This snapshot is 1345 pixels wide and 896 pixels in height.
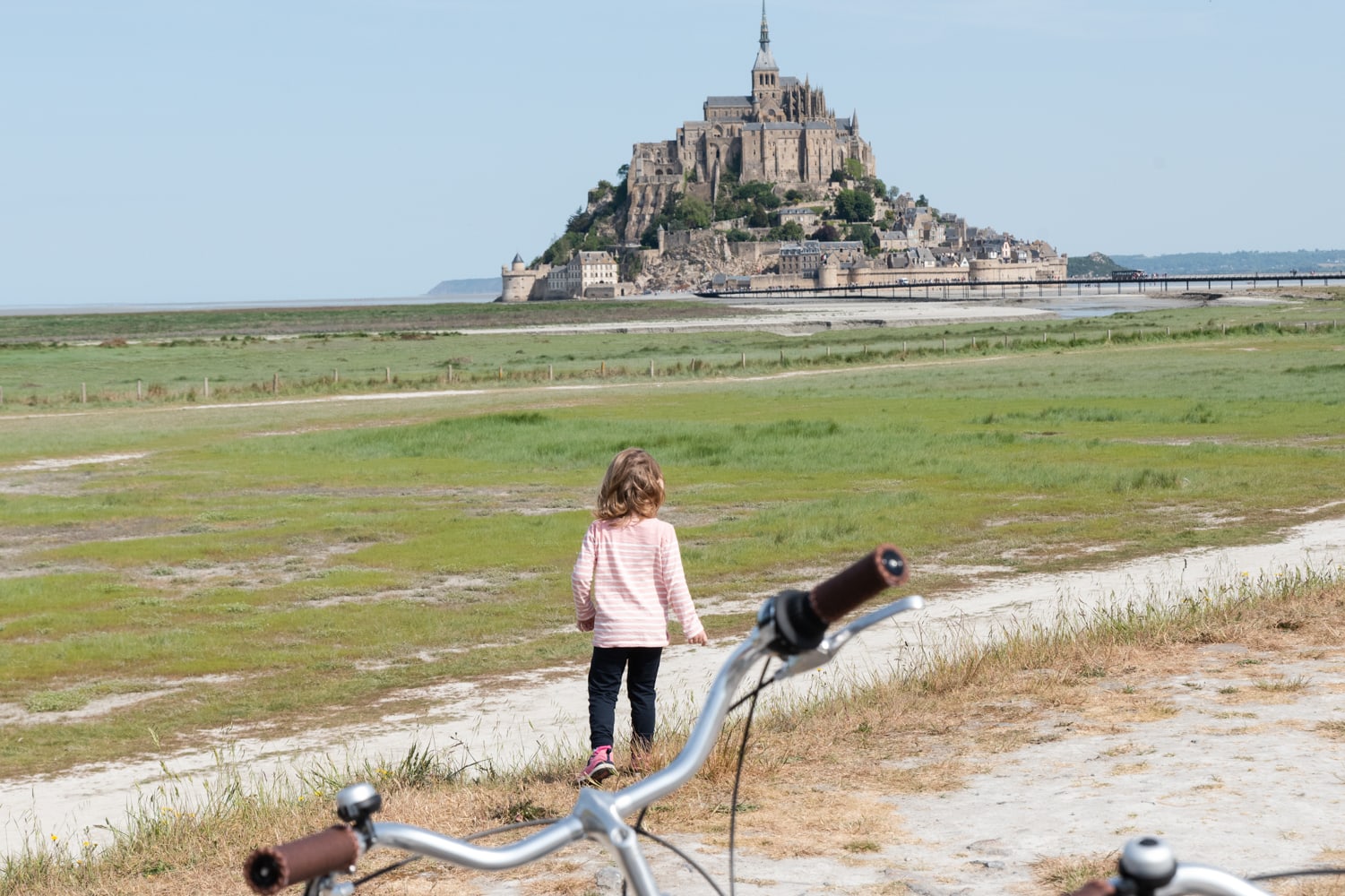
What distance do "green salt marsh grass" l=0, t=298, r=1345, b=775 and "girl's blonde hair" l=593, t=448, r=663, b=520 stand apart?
3.08 meters

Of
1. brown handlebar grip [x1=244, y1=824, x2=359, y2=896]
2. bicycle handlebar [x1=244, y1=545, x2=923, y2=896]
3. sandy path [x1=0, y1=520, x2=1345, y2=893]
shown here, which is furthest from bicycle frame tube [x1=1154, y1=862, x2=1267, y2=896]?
sandy path [x1=0, y1=520, x2=1345, y2=893]

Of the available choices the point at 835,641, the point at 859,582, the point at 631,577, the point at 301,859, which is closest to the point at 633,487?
the point at 631,577

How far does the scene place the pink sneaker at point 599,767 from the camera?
7848 millimetres

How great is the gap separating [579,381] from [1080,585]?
4485cm

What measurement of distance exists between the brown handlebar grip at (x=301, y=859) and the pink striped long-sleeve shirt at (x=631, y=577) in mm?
5498

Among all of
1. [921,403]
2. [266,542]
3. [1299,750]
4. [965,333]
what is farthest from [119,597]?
[965,333]

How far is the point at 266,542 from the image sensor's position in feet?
72.2

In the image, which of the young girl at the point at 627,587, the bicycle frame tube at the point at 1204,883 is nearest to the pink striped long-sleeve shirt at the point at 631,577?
the young girl at the point at 627,587

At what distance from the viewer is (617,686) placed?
8352mm

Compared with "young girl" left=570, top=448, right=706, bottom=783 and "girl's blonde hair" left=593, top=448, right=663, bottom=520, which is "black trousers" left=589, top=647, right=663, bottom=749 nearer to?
"young girl" left=570, top=448, right=706, bottom=783

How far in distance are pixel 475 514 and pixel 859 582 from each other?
2205cm

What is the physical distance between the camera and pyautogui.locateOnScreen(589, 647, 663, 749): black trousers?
8.26 meters

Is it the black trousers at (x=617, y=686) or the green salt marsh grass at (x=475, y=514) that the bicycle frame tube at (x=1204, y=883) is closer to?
the black trousers at (x=617, y=686)

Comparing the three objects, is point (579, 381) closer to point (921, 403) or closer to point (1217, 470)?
point (921, 403)
